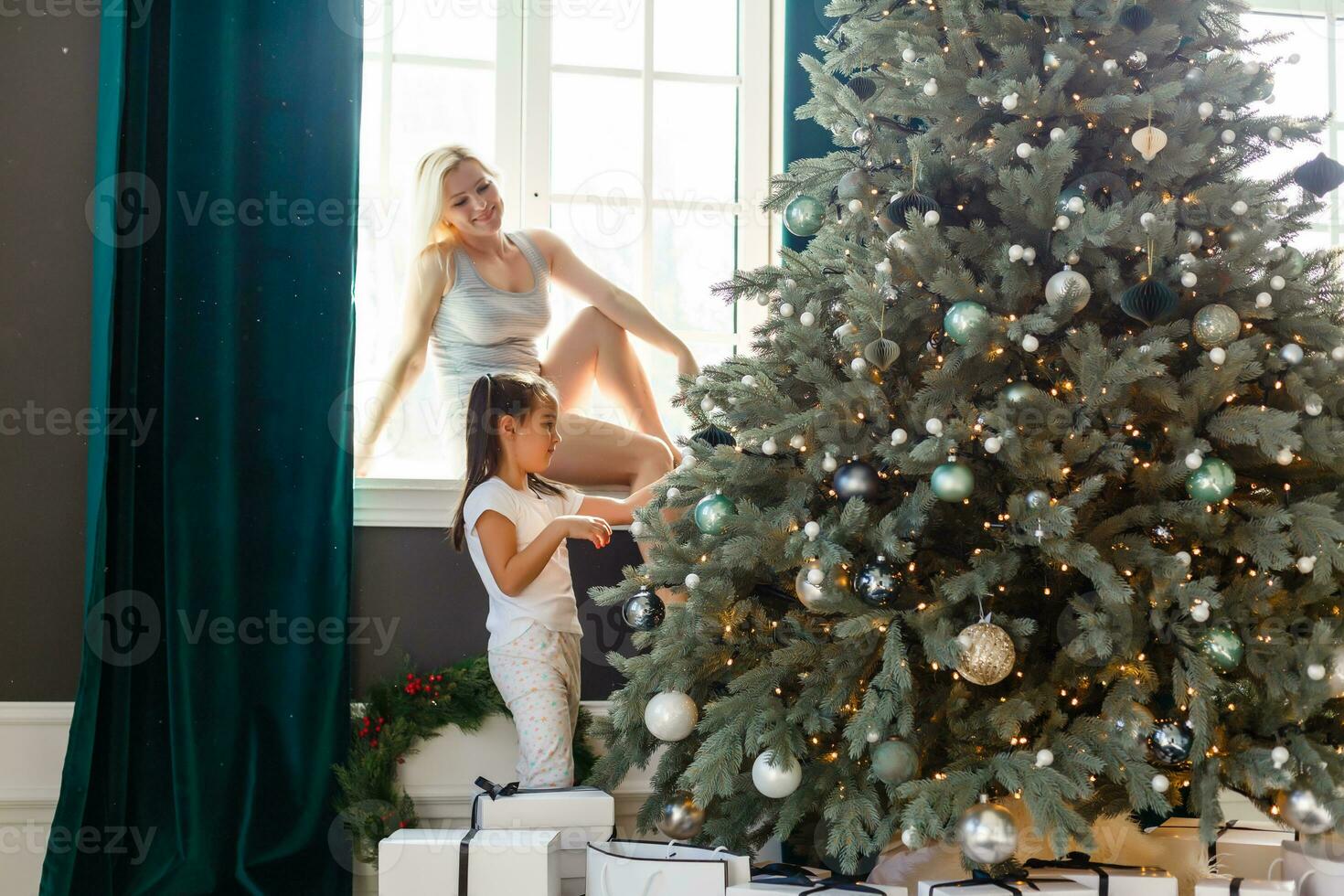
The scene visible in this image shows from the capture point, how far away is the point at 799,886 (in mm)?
1795

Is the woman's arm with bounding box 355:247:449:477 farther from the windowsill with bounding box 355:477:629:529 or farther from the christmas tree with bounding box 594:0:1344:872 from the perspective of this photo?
the christmas tree with bounding box 594:0:1344:872

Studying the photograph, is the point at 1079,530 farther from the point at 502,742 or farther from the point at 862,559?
the point at 502,742

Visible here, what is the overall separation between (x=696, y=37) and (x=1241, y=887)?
2.33m

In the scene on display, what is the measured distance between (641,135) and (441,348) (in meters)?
0.81

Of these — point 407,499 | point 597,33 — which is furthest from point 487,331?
point 597,33

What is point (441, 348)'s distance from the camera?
8.82ft

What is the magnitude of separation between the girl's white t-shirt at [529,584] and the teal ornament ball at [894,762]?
81cm

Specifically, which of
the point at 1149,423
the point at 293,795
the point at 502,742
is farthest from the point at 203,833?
the point at 1149,423

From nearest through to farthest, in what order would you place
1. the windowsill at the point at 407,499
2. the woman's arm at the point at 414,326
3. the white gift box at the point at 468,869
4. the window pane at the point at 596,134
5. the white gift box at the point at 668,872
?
the white gift box at the point at 668,872 → the white gift box at the point at 468,869 → the woman's arm at the point at 414,326 → the windowsill at the point at 407,499 → the window pane at the point at 596,134

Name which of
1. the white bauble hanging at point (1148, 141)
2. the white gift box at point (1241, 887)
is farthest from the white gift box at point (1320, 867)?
the white bauble hanging at point (1148, 141)

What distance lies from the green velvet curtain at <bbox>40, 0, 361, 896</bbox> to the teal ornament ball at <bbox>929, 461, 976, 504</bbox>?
141cm
